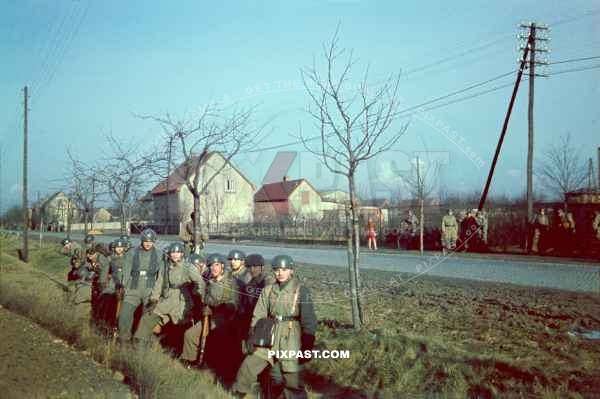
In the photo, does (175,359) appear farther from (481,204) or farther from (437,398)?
(481,204)

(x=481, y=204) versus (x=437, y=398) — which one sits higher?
(x=481, y=204)

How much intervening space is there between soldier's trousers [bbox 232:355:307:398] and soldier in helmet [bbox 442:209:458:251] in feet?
50.2

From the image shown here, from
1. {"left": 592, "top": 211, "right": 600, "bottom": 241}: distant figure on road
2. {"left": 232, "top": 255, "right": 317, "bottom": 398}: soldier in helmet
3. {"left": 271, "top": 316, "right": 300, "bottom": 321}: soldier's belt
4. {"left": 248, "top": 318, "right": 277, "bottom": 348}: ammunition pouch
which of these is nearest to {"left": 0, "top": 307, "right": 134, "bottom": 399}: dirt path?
{"left": 232, "top": 255, "right": 317, "bottom": 398}: soldier in helmet

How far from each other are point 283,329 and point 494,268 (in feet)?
41.7

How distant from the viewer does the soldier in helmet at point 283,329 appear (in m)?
5.83

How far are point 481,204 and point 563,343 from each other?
13.9 metres

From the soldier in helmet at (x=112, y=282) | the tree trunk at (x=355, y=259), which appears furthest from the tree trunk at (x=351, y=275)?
the soldier in helmet at (x=112, y=282)

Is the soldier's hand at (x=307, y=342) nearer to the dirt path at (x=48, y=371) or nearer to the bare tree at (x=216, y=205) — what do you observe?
the dirt path at (x=48, y=371)

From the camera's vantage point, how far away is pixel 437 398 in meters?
6.01

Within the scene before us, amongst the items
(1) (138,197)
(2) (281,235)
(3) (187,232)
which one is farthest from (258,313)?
(2) (281,235)

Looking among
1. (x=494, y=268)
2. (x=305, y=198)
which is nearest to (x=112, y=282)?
(x=494, y=268)

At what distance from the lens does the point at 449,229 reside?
2097 centimetres

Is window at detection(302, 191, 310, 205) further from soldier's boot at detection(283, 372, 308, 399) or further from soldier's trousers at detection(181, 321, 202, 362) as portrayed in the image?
soldier's boot at detection(283, 372, 308, 399)

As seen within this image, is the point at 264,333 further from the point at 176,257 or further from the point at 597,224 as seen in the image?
the point at 597,224
